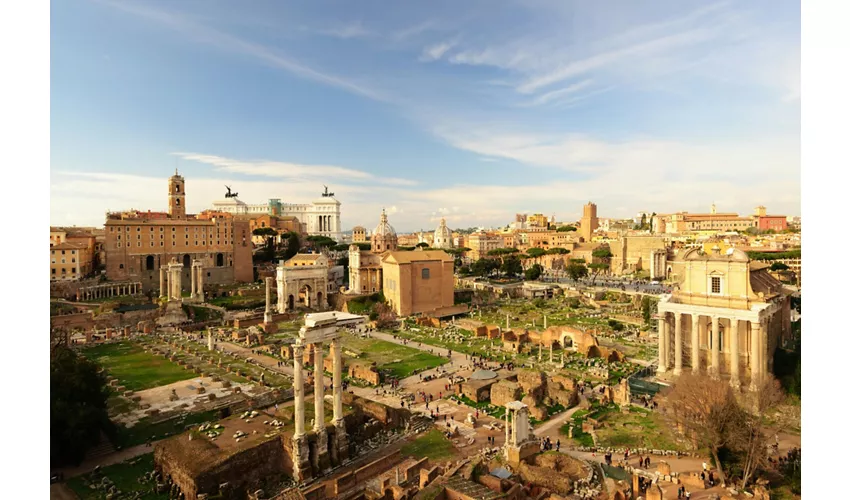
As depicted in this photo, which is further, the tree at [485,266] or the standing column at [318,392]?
the tree at [485,266]

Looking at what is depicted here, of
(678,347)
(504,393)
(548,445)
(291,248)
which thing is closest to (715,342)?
(678,347)

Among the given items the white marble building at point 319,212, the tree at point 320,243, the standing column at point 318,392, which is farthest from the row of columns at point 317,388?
the white marble building at point 319,212

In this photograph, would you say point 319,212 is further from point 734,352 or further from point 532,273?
point 734,352

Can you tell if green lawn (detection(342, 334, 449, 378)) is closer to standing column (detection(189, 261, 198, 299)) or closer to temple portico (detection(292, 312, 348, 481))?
temple portico (detection(292, 312, 348, 481))

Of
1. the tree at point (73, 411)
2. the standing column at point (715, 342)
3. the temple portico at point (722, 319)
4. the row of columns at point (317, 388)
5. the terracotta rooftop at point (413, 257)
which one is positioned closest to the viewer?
the row of columns at point (317, 388)

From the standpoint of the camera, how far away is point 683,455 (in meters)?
14.0

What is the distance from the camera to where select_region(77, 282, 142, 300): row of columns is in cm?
4019

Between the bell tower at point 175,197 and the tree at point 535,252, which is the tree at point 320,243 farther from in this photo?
the tree at point 535,252

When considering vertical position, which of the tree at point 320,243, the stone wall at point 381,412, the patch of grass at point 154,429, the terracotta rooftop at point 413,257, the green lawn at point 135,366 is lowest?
the patch of grass at point 154,429

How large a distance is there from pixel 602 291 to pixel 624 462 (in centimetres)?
3366

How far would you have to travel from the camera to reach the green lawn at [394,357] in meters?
24.8

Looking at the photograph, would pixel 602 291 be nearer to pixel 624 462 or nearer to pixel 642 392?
pixel 642 392

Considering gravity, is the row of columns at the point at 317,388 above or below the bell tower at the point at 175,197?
below

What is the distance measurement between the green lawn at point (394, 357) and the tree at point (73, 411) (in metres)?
10.5
